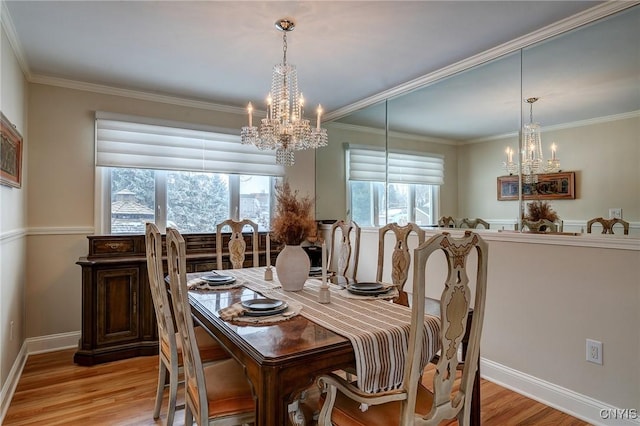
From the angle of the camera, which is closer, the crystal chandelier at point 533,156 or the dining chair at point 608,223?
the dining chair at point 608,223

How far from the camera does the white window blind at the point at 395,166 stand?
353 centimetres

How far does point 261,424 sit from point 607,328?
2.07 meters

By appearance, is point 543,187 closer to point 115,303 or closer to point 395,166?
point 395,166

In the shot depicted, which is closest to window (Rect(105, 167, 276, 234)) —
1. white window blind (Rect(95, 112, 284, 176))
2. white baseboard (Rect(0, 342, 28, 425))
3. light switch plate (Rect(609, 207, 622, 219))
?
white window blind (Rect(95, 112, 284, 176))

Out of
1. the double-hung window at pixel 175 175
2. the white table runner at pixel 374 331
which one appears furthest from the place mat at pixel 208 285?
the double-hung window at pixel 175 175

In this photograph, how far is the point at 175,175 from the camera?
3939 millimetres

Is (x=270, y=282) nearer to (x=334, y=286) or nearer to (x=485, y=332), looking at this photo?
(x=334, y=286)

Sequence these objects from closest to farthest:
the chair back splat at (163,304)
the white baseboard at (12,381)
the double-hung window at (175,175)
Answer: the chair back splat at (163,304) → the white baseboard at (12,381) → the double-hung window at (175,175)

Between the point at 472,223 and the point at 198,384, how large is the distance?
2402 mm

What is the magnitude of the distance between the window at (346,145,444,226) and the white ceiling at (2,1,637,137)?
771mm

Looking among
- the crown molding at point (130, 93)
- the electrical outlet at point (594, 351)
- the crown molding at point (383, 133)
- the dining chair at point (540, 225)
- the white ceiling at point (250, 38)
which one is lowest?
the electrical outlet at point (594, 351)

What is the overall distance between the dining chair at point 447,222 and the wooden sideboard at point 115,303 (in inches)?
90.5

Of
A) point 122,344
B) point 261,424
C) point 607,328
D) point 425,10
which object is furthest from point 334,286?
point 122,344

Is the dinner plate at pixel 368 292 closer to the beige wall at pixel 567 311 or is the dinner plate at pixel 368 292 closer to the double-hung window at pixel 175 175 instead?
the beige wall at pixel 567 311
